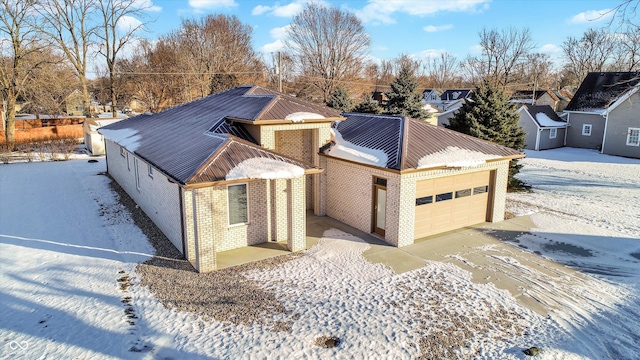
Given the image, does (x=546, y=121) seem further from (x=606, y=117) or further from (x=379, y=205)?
(x=379, y=205)

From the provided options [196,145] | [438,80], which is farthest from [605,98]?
[438,80]

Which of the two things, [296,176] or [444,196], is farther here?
[444,196]

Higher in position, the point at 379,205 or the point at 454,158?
the point at 454,158

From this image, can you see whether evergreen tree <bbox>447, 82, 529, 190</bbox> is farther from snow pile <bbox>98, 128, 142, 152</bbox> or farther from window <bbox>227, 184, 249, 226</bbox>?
snow pile <bbox>98, 128, 142, 152</bbox>

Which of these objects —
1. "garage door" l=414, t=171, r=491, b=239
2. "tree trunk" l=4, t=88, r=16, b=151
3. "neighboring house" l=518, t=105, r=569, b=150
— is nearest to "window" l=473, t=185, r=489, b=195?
"garage door" l=414, t=171, r=491, b=239

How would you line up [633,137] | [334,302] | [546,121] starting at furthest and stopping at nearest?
[546,121], [633,137], [334,302]

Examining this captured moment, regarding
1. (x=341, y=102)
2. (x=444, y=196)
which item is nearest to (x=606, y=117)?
(x=341, y=102)
